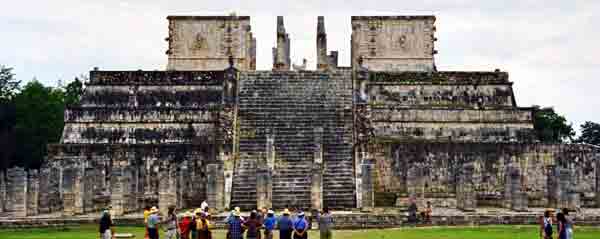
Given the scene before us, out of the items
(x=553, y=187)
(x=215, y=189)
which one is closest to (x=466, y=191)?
(x=553, y=187)

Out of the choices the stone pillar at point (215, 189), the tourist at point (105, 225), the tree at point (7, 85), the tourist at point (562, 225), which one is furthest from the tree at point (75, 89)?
the tourist at point (562, 225)

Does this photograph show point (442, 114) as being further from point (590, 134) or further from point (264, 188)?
point (590, 134)

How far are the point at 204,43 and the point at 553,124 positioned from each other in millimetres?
23658

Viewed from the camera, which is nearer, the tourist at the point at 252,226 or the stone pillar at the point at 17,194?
the tourist at the point at 252,226

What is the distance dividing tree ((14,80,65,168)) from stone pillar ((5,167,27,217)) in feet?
42.6

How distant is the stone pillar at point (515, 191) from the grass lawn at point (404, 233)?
3.29 meters

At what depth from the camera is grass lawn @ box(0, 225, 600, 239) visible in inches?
899

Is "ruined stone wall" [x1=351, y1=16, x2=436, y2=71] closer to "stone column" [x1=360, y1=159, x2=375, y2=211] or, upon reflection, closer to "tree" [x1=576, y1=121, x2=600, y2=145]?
"stone column" [x1=360, y1=159, x2=375, y2=211]

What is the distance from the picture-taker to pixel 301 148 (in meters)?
31.1

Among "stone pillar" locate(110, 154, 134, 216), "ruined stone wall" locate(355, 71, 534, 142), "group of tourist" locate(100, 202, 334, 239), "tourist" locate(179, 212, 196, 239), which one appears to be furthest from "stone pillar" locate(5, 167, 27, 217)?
"tourist" locate(179, 212, 196, 239)

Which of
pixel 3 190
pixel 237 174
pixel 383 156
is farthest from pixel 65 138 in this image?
pixel 383 156

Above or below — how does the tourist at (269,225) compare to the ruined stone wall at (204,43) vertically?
below

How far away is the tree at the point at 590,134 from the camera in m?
58.4

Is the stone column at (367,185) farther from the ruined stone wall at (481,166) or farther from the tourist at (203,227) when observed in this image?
the tourist at (203,227)
